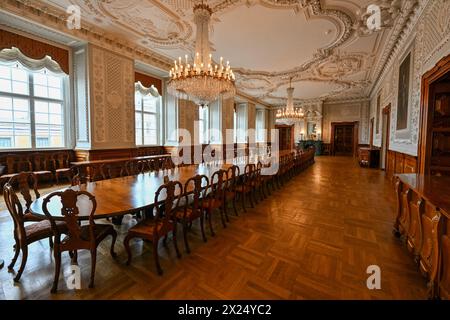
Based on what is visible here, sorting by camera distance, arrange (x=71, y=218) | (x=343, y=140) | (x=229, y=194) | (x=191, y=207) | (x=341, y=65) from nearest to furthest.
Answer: (x=71, y=218) → (x=191, y=207) → (x=229, y=194) → (x=341, y=65) → (x=343, y=140)

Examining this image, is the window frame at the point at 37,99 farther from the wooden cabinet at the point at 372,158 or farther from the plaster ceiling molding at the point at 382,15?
the wooden cabinet at the point at 372,158

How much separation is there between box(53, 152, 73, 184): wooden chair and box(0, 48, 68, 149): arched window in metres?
0.31

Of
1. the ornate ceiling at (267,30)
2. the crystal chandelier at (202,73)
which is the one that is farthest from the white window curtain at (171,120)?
the crystal chandelier at (202,73)

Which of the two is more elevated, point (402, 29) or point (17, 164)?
point (402, 29)

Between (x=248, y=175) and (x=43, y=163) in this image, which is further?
(x=43, y=163)

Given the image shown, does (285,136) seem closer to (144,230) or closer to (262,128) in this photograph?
(262,128)

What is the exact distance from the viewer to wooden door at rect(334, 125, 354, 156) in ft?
42.9

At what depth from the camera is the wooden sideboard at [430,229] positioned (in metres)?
1.41

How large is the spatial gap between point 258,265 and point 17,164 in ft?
18.7

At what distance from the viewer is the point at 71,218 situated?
1.59 meters

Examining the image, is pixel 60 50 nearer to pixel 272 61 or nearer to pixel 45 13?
pixel 45 13

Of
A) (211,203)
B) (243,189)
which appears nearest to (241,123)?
(243,189)

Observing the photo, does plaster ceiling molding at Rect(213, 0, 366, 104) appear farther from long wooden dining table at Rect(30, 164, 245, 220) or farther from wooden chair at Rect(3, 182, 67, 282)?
wooden chair at Rect(3, 182, 67, 282)

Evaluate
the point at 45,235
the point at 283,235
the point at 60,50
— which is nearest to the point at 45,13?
the point at 60,50
